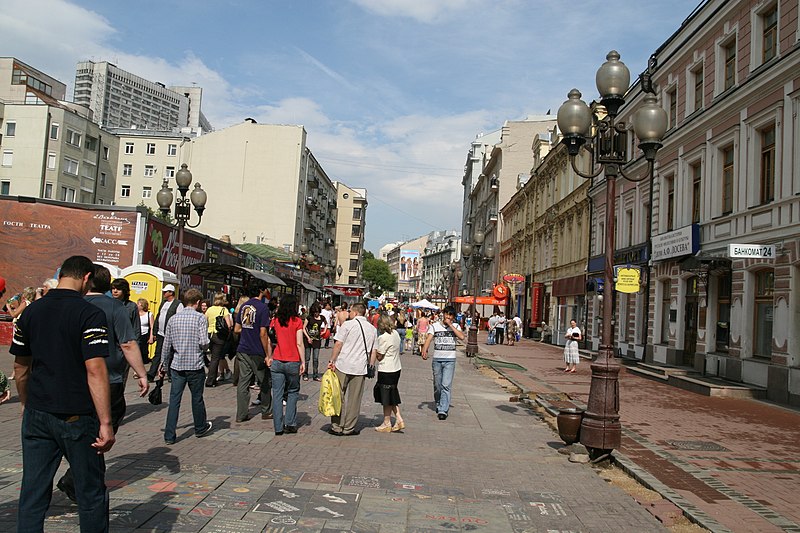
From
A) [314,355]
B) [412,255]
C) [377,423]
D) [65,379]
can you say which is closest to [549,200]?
[314,355]

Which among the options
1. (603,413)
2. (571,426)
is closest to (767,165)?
(571,426)

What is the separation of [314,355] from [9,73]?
5618 cm

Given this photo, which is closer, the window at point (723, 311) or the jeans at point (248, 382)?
the jeans at point (248, 382)

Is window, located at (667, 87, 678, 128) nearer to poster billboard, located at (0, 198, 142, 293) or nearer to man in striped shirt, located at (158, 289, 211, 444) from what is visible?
poster billboard, located at (0, 198, 142, 293)

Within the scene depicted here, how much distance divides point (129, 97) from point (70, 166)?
11165cm

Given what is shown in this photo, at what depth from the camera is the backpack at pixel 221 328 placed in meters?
12.6

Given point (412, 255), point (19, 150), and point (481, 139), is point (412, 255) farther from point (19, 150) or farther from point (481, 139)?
point (19, 150)

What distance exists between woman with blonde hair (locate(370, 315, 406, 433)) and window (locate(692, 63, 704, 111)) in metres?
14.8

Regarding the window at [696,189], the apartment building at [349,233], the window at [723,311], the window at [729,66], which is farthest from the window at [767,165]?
the apartment building at [349,233]

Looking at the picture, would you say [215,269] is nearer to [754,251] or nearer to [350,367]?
[350,367]

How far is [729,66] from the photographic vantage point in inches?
714

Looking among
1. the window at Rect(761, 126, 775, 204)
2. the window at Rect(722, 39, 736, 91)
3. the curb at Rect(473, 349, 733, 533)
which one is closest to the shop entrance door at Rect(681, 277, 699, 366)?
the window at Rect(761, 126, 775, 204)

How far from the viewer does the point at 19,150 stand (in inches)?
2004

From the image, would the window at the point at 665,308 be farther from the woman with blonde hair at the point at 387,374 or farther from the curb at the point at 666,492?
the woman with blonde hair at the point at 387,374
